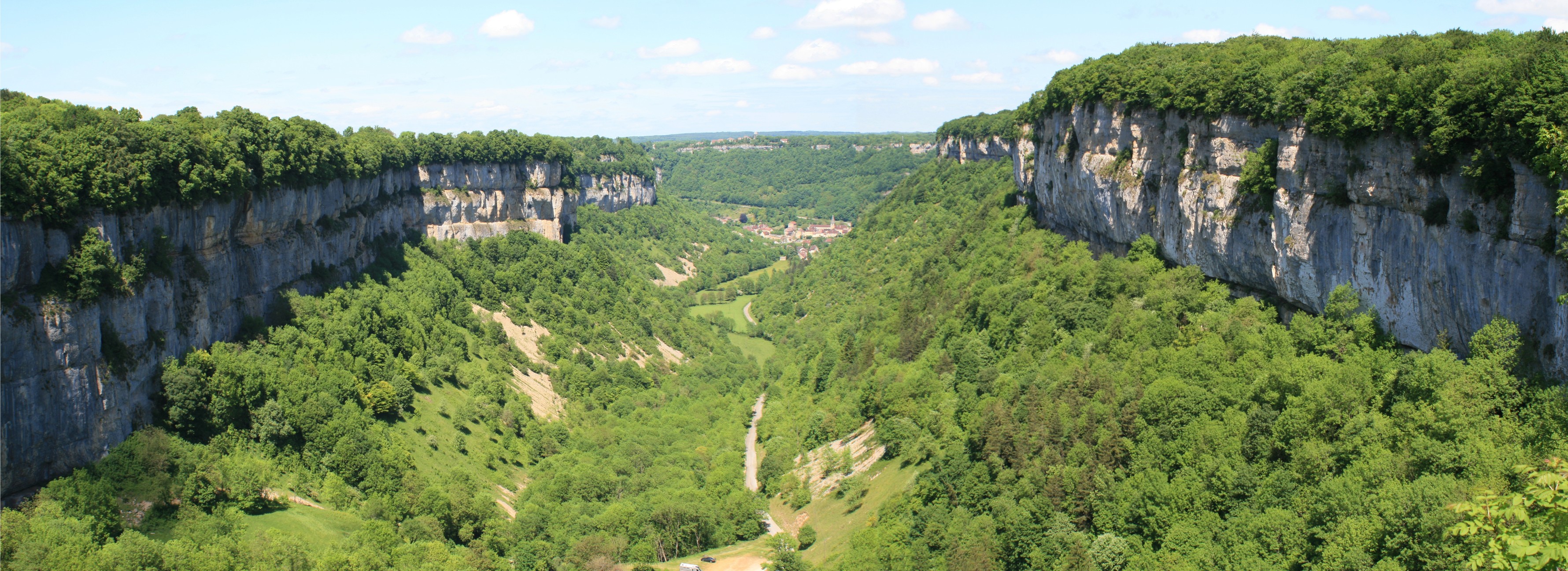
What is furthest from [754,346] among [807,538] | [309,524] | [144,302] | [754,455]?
[144,302]

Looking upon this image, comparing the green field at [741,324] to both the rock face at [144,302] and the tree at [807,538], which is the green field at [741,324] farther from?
the tree at [807,538]

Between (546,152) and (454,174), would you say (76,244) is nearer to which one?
(454,174)

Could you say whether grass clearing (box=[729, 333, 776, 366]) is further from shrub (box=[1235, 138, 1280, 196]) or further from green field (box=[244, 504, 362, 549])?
shrub (box=[1235, 138, 1280, 196])

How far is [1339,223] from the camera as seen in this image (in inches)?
1451

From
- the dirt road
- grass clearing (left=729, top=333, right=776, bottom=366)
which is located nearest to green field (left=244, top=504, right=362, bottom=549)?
the dirt road

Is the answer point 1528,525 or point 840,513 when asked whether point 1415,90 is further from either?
point 840,513

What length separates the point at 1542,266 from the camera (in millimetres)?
27344

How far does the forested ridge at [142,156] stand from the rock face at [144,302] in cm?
82

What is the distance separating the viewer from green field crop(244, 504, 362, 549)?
40.8 metres

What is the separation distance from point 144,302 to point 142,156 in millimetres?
6114

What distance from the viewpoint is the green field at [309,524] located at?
40.8 metres

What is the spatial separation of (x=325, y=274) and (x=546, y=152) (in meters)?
42.4

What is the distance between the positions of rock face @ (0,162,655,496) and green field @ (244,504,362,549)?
6.37 metres

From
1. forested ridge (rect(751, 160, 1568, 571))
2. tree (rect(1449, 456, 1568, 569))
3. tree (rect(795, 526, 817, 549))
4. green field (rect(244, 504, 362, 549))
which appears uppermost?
tree (rect(1449, 456, 1568, 569))
